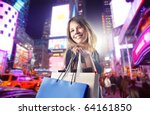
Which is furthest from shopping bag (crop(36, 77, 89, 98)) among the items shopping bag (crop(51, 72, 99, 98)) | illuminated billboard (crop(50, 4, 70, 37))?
illuminated billboard (crop(50, 4, 70, 37))

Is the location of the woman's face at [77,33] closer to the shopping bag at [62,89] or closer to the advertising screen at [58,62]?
the advertising screen at [58,62]

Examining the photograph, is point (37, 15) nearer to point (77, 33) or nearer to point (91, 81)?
point (77, 33)

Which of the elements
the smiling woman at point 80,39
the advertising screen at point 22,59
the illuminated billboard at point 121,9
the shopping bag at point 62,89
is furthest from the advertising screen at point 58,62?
the illuminated billboard at point 121,9

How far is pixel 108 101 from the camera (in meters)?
1.01

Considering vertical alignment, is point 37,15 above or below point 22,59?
above

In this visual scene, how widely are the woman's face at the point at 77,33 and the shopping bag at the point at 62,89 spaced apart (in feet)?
2.04

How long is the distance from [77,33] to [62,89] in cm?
70

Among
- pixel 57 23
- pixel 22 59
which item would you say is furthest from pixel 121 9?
pixel 22 59

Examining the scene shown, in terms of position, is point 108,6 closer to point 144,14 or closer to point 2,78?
point 144,14

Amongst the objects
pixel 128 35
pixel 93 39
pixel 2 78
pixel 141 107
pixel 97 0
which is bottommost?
pixel 141 107

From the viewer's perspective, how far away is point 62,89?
2.10 ft

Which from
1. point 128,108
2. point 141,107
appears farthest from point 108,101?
point 141,107

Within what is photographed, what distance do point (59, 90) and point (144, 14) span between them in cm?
192

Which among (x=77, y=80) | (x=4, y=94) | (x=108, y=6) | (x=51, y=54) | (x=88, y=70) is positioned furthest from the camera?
(x=51, y=54)
